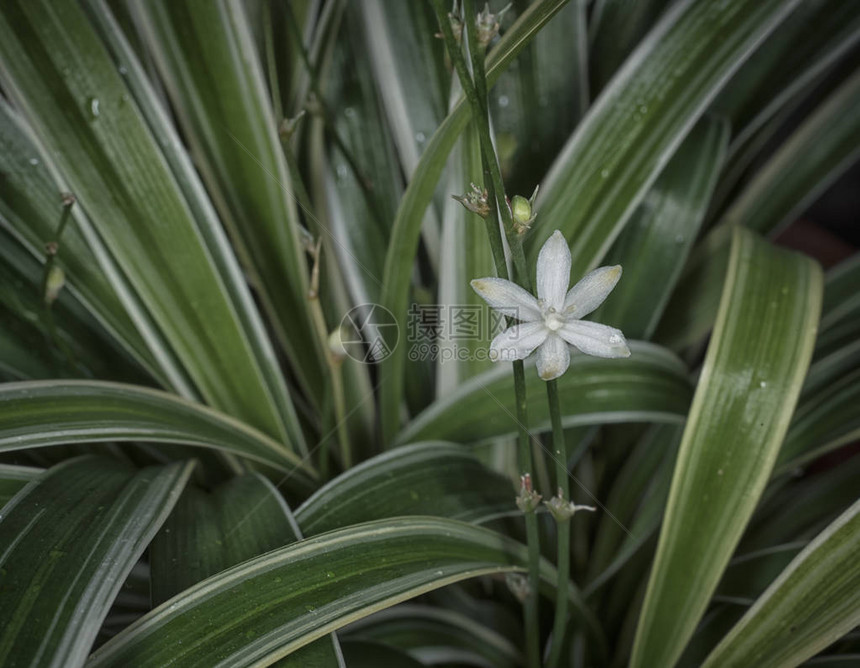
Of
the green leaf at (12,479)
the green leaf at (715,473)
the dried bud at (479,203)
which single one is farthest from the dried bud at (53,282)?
the green leaf at (715,473)

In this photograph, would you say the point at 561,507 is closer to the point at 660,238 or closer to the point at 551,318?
the point at 551,318

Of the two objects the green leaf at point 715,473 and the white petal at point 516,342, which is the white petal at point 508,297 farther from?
the green leaf at point 715,473

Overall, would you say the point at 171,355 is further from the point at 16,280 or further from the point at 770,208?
the point at 770,208

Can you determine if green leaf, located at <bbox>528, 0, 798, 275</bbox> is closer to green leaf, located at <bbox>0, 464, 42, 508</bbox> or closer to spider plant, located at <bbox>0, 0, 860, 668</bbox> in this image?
spider plant, located at <bbox>0, 0, 860, 668</bbox>

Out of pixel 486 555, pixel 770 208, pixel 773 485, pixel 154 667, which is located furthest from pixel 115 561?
pixel 770 208

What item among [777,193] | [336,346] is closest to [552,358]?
[336,346]
